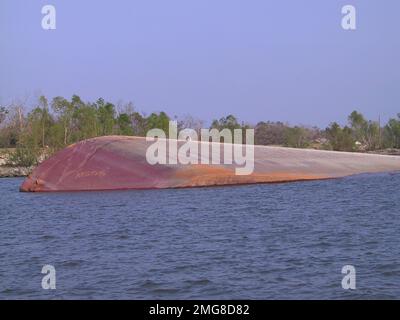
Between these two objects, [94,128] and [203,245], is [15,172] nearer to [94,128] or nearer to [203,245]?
[94,128]

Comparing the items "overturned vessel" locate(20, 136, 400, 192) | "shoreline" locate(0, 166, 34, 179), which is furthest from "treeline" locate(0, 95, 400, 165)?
"overturned vessel" locate(20, 136, 400, 192)

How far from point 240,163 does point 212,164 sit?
2345mm

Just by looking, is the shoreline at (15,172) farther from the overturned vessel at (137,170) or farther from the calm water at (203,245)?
the calm water at (203,245)

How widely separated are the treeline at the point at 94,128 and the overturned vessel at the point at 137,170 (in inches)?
804

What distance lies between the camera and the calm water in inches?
378

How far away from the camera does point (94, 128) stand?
51.7 meters

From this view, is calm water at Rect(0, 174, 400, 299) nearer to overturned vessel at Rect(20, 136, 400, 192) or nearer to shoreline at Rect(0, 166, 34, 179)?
overturned vessel at Rect(20, 136, 400, 192)

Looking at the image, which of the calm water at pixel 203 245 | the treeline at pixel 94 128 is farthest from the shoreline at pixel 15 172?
the calm water at pixel 203 245

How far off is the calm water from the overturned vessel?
6.81 ft

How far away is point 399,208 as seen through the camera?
18484 mm

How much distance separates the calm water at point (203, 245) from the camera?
961cm

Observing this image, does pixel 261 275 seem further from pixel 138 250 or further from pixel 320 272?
pixel 138 250

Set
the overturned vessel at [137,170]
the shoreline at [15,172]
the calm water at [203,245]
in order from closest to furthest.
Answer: the calm water at [203,245]
the overturned vessel at [137,170]
the shoreline at [15,172]

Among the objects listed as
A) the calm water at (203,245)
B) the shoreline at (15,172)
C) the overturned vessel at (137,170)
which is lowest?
the calm water at (203,245)
